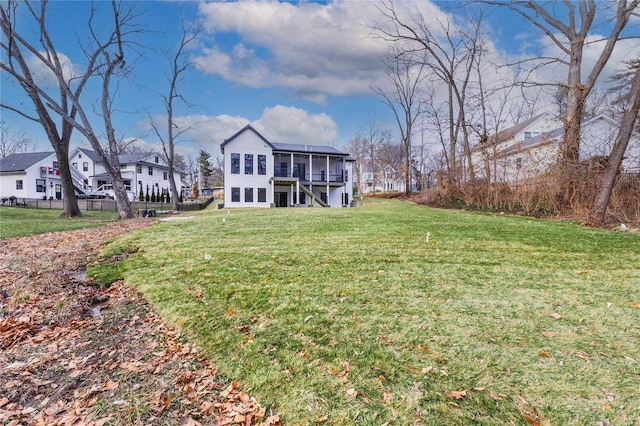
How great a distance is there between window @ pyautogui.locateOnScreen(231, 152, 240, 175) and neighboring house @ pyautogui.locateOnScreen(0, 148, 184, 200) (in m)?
11.4

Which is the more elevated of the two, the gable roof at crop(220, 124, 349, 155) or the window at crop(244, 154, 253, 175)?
the gable roof at crop(220, 124, 349, 155)

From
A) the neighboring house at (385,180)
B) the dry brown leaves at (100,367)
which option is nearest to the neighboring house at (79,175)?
the dry brown leaves at (100,367)

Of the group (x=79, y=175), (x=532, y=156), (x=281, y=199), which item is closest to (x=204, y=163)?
(x=79, y=175)

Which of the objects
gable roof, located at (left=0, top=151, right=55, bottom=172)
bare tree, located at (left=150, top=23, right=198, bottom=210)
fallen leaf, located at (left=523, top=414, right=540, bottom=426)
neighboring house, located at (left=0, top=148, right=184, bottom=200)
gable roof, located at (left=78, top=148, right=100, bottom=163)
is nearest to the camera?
fallen leaf, located at (left=523, top=414, right=540, bottom=426)

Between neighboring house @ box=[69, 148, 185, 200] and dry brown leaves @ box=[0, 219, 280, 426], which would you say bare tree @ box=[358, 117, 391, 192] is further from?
dry brown leaves @ box=[0, 219, 280, 426]

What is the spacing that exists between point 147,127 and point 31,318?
939 inches

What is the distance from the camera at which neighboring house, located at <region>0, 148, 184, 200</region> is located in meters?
30.4

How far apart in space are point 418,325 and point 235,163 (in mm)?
22914

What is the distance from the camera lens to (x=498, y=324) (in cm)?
277

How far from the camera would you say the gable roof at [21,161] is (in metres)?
30.3

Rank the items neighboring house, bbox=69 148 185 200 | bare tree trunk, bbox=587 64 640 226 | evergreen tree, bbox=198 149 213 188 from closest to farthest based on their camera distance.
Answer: bare tree trunk, bbox=587 64 640 226 → neighboring house, bbox=69 148 185 200 → evergreen tree, bbox=198 149 213 188

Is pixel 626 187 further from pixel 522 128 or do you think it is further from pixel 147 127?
pixel 147 127

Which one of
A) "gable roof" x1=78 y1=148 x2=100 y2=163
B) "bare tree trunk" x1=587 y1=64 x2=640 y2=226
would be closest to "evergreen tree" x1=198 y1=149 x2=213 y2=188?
"gable roof" x1=78 y1=148 x2=100 y2=163

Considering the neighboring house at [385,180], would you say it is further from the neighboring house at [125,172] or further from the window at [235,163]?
the neighboring house at [125,172]
